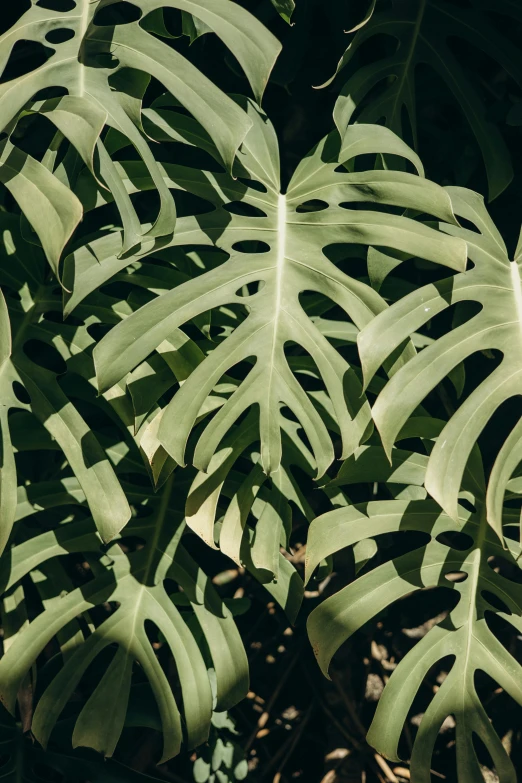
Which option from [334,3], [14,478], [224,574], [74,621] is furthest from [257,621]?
[334,3]

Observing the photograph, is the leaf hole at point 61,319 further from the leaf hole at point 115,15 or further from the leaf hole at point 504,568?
the leaf hole at point 504,568

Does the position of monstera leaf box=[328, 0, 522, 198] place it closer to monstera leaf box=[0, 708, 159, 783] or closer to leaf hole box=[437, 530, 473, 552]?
leaf hole box=[437, 530, 473, 552]

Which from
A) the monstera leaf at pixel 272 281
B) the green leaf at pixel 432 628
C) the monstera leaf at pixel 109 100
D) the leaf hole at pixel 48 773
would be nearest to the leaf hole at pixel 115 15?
the monstera leaf at pixel 109 100

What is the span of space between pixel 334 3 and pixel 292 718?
1.62m

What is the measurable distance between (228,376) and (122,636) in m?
0.47

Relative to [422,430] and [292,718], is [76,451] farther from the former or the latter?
[292,718]

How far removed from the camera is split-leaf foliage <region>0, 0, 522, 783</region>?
3.26 ft

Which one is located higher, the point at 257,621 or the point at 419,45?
the point at 419,45

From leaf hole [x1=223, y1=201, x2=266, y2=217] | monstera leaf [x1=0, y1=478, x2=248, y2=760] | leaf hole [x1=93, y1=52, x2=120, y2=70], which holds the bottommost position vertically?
monstera leaf [x1=0, y1=478, x2=248, y2=760]

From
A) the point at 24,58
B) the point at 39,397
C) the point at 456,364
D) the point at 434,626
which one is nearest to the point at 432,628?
the point at 434,626

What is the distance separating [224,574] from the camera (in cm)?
168

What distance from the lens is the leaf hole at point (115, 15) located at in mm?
1415

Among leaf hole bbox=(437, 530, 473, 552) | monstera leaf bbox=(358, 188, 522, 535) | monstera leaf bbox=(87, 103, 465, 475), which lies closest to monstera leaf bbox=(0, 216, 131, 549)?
monstera leaf bbox=(87, 103, 465, 475)

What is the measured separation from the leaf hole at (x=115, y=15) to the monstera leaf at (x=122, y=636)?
0.91 m
